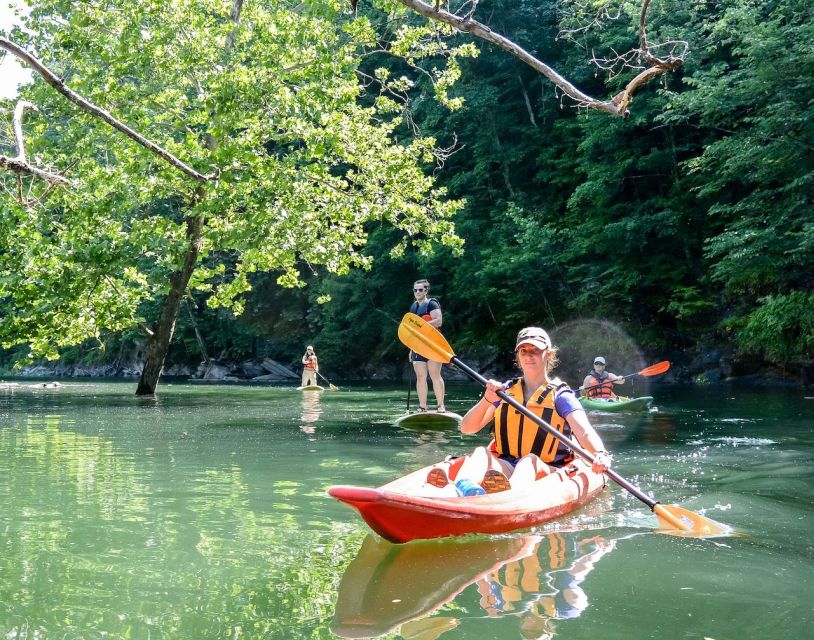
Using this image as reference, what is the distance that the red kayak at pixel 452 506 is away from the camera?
3.57m

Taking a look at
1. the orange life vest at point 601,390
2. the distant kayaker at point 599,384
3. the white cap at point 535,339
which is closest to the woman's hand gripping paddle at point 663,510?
the white cap at point 535,339

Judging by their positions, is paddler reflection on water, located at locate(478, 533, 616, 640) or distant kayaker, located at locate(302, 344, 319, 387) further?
distant kayaker, located at locate(302, 344, 319, 387)

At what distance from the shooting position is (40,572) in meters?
3.34

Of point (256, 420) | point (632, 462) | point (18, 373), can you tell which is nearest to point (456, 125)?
point (256, 420)

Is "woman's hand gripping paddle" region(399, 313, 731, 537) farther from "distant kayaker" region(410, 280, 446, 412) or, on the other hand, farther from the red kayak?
"distant kayaker" region(410, 280, 446, 412)

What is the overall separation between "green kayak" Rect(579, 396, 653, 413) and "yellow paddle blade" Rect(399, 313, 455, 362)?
6.21 metres

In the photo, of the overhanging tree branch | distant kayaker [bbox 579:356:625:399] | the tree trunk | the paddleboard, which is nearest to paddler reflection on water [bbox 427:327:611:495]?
the overhanging tree branch

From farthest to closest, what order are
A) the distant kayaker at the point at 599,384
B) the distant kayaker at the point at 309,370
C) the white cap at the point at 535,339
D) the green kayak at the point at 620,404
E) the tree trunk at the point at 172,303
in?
the distant kayaker at the point at 309,370 → the tree trunk at the point at 172,303 → the distant kayaker at the point at 599,384 → the green kayak at the point at 620,404 → the white cap at the point at 535,339

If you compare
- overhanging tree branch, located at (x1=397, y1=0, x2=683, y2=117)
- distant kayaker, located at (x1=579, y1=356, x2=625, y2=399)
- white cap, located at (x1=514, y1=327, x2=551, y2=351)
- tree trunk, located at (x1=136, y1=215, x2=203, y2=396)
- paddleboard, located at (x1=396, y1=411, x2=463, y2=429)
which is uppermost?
overhanging tree branch, located at (x1=397, y1=0, x2=683, y2=117)

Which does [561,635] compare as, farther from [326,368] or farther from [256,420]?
[326,368]

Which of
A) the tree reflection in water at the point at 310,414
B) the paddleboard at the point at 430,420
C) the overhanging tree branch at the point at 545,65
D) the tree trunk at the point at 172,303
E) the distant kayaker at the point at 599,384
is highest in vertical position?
the overhanging tree branch at the point at 545,65

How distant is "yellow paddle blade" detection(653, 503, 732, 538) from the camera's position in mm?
4320

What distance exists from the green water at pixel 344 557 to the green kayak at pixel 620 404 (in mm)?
4515

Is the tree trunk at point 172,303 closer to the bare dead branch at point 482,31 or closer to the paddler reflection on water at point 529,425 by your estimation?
the bare dead branch at point 482,31
